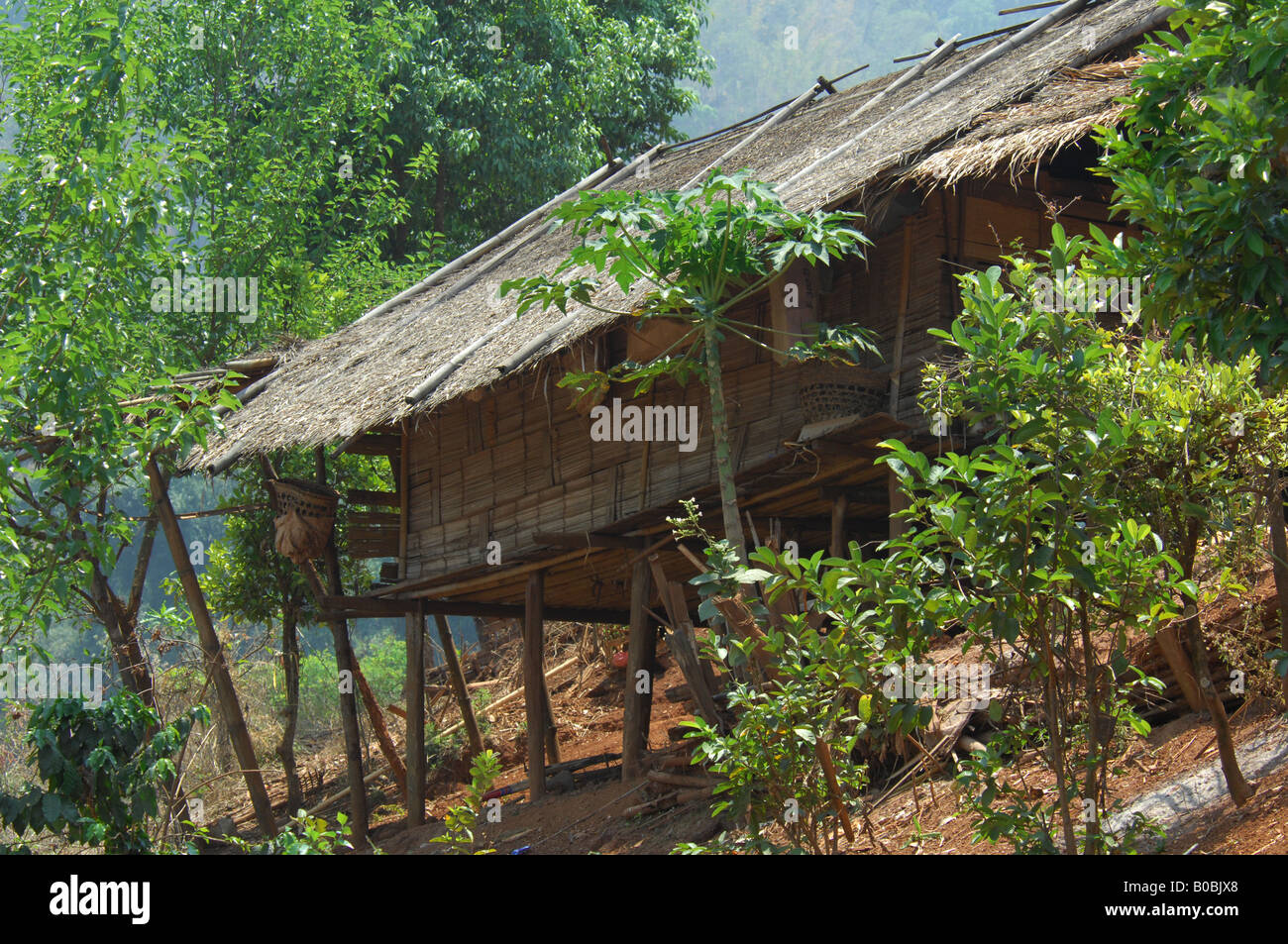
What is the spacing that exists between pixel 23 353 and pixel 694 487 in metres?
4.43

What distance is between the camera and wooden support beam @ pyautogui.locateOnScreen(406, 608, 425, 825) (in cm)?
1130

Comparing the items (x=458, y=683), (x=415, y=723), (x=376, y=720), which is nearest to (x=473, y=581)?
(x=415, y=723)

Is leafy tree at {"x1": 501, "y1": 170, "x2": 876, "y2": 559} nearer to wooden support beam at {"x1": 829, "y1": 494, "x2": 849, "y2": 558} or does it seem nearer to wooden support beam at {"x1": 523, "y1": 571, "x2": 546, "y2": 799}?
wooden support beam at {"x1": 829, "y1": 494, "x2": 849, "y2": 558}

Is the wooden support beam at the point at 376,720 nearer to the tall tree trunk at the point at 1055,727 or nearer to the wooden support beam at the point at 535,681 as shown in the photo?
the wooden support beam at the point at 535,681

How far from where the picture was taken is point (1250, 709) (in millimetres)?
6148

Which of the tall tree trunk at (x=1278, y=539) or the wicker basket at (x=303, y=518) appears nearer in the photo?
the tall tree trunk at (x=1278, y=539)

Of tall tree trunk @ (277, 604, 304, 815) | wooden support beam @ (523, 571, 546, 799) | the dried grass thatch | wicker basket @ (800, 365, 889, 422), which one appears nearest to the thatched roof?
the dried grass thatch

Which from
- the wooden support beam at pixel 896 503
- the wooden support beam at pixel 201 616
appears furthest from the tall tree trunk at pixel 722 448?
the wooden support beam at pixel 201 616

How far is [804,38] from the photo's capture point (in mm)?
71562

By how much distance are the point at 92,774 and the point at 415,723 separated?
22.3 ft

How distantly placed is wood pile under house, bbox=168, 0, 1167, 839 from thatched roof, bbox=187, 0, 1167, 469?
0.03 m

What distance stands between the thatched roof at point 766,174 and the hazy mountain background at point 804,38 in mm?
52474

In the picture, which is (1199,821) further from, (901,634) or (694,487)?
(694,487)

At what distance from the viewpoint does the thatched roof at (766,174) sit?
23.6 ft
